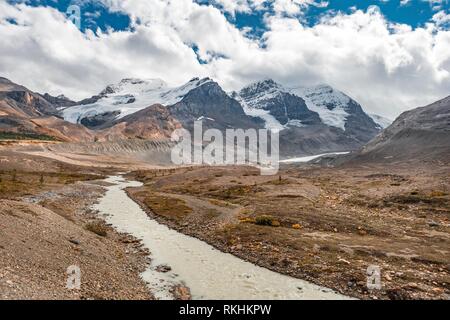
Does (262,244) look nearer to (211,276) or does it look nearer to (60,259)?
(211,276)

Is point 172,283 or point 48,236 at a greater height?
point 48,236

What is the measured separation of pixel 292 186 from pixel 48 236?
85.1 metres

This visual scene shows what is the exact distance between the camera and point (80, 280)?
28516mm

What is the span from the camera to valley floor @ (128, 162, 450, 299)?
3469cm

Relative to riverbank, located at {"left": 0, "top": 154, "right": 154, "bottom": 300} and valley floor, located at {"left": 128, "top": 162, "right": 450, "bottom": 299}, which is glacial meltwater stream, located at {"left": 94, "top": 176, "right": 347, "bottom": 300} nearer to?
riverbank, located at {"left": 0, "top": 154, "right": 154, "bottom": 300}
